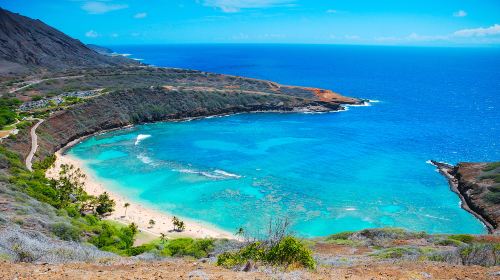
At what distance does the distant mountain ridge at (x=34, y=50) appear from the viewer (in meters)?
148

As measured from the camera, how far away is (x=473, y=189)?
5312 cm

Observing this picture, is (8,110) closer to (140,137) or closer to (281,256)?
(140,137)

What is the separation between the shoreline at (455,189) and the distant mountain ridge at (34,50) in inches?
5134

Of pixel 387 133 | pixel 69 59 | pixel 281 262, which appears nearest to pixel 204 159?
pixel 387 133

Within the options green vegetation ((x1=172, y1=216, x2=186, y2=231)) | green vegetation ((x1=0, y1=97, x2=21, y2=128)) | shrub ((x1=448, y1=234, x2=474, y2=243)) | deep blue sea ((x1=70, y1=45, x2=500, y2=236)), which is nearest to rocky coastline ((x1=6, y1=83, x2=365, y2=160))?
deep blue sea ((x1=70, y1=45, x2=500, y2=236))

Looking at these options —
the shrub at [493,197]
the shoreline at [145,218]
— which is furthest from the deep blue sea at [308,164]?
the shrub at [493,197]

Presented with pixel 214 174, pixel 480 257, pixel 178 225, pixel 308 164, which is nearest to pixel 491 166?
pixel 308 164

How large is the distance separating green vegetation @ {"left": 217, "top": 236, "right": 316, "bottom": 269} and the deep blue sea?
80.6 feet

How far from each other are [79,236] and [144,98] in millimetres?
75160

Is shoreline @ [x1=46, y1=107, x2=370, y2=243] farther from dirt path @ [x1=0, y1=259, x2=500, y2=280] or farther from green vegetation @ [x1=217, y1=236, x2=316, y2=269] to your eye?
dirt path @ [x1=0, y1=259, x2=500, y2=280]

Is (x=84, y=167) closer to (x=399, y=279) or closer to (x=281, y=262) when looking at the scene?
(x=281, y=262)

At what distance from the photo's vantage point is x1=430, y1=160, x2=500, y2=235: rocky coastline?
152 ft

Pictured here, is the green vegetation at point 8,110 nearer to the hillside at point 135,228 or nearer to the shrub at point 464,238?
the hillside at point 135,228

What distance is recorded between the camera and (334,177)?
193ft
